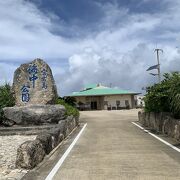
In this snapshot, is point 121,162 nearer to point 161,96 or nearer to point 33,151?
point 33,151

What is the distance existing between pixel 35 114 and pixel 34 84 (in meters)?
2.92

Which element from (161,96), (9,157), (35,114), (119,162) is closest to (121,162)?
(119,162)

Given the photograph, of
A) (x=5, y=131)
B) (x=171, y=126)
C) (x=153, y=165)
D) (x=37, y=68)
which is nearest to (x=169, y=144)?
(x=171, y=126)

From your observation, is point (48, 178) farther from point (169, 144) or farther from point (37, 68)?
point (37, 68)

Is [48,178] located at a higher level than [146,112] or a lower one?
lower

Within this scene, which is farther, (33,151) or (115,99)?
(115,99)

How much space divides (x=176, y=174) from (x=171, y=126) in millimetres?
9992

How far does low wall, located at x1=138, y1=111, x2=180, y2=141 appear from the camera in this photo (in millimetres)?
19578

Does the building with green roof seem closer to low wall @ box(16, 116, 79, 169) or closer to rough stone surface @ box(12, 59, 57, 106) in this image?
rough stone surface @ box(12, 59, 57, 106)

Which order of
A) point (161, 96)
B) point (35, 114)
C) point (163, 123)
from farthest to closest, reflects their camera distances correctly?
point (35, 114) → point (161, 96) → point (163, 123)

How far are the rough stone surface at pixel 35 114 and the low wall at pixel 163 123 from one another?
5.75m

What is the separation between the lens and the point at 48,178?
36.3 ft

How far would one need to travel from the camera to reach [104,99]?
79.4 meters

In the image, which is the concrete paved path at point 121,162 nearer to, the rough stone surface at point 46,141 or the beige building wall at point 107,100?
the rough stone surface at point 46,141
